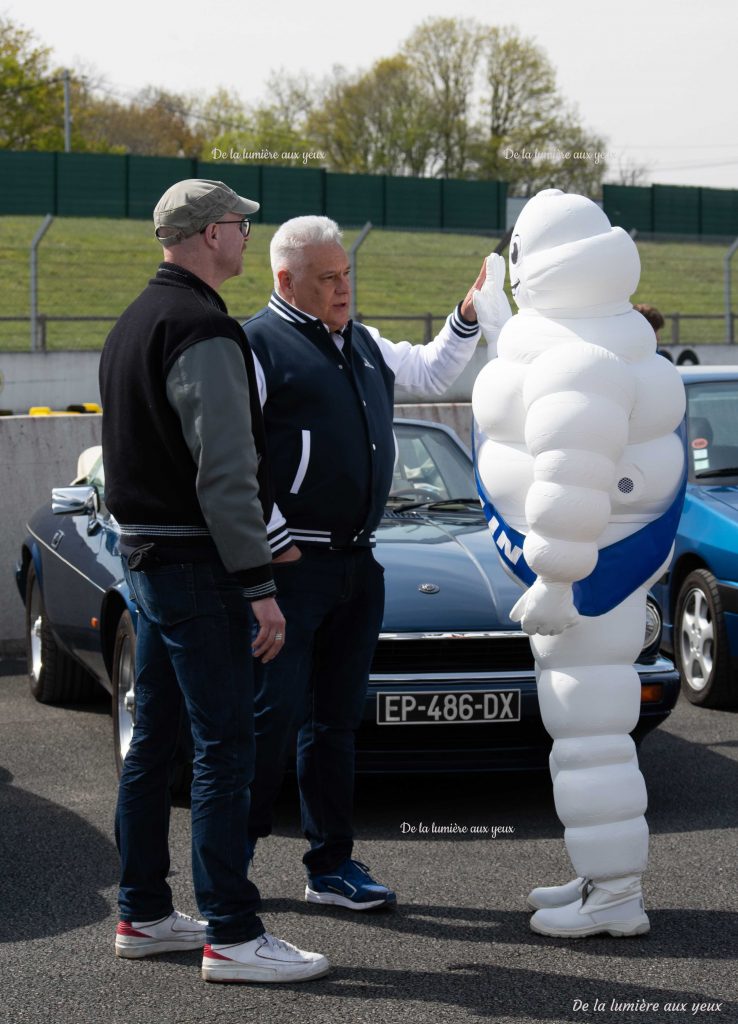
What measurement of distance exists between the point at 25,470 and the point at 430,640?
14.5ft

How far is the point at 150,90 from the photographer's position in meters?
71.9

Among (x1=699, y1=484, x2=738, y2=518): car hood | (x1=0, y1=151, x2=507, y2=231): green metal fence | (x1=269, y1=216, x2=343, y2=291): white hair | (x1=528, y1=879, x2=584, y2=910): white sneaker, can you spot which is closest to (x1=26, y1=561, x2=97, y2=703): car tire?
(x1=699, y1=484, x2=738, y2=518): car hood

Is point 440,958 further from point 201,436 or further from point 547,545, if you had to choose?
point 201,436

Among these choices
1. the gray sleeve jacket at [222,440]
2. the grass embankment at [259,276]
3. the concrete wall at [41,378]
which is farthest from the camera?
the grass embankment at [259,276]

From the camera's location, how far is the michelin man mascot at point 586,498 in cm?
419

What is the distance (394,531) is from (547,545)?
88.3 inches

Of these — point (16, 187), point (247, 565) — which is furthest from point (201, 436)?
point (16, 187)

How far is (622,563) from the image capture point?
4.46 metres

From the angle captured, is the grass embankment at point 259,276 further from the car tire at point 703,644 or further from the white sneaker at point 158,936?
the white sneaker at point 158,936

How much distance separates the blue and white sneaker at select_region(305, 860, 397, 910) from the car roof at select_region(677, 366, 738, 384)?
438 centimetres

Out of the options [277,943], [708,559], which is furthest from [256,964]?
[708,559]

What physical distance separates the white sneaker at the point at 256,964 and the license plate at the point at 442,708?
151 cm

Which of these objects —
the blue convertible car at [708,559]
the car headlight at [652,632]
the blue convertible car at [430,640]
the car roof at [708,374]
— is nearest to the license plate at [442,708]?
the blue convertible car at [430,640]

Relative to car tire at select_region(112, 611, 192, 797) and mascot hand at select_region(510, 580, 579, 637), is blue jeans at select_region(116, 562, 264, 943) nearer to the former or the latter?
mascot hand at select_region(510, 580, 579, 637)
